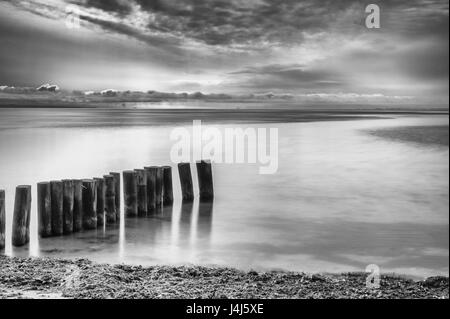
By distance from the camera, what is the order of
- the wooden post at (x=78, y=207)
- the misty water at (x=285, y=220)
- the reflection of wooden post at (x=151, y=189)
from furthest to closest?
the reflection of wooden post at (x=151, y=189) → the wooden post at (x=78, y=207) → the misty water at (x=285, y=220)

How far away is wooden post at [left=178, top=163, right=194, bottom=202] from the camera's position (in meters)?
10.9

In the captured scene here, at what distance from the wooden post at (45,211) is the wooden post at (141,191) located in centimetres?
193

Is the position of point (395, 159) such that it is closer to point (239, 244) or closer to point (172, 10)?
point (172, 10)

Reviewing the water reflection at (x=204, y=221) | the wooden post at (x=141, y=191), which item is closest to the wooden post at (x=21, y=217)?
the wooden post at (x=141, y=191)

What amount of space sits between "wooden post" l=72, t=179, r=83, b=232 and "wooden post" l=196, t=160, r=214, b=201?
3521mm

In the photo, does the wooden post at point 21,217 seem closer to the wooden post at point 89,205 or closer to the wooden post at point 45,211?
the wooden post at point 45,211

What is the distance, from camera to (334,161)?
19609 mm

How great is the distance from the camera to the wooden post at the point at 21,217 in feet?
24.3

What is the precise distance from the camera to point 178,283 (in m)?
5.78

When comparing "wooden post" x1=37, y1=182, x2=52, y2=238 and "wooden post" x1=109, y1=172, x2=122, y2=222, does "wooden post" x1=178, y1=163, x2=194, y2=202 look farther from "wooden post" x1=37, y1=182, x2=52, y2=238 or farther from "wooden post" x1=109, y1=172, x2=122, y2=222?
"wooden post" x1=37, y1=182, x2=52, y2=238

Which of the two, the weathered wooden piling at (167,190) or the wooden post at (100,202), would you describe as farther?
the weathered wooden piling at (167,190)

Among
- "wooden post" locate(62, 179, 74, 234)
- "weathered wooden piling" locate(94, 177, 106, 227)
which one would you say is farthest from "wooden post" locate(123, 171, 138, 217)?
"wooden post" locate(62, 179, 74, 234)

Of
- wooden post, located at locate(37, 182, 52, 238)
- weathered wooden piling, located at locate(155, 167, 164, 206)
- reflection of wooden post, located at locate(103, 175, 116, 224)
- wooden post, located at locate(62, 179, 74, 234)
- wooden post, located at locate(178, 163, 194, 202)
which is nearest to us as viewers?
wooden post, located at locate(37, 182, 52, 238)
